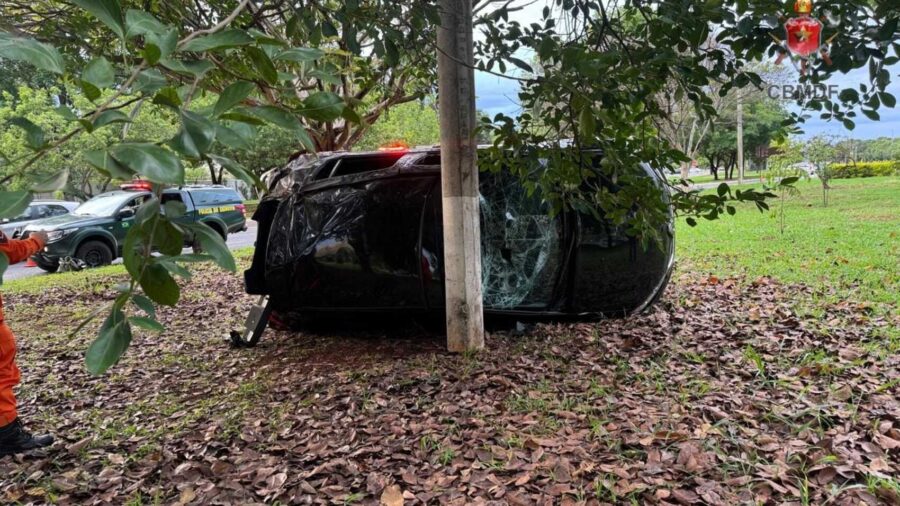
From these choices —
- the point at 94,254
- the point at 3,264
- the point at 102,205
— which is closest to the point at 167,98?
the point at 3,264

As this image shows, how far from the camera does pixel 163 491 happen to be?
2566 mm

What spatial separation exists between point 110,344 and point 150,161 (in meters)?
0.40

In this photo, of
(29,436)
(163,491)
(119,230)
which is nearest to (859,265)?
(163,491)

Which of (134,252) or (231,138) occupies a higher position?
(231,138)

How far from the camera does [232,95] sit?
1039 millimetres

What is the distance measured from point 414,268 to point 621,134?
175 cm

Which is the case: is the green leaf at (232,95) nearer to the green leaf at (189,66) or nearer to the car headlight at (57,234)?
the green leaf at (189,66)

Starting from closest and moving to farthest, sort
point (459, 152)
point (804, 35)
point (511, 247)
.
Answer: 1. point (804, 35)
2. point (459, 152)
3. point (511, 247)

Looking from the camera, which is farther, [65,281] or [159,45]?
[65,281]

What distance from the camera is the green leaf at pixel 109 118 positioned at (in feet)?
3.01

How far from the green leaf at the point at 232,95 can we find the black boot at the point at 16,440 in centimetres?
309

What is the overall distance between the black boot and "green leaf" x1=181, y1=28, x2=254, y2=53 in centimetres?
308

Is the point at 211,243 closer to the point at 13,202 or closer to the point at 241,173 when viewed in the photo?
the point at 241,173

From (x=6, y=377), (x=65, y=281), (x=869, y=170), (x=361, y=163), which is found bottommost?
(x=65, y=281)
